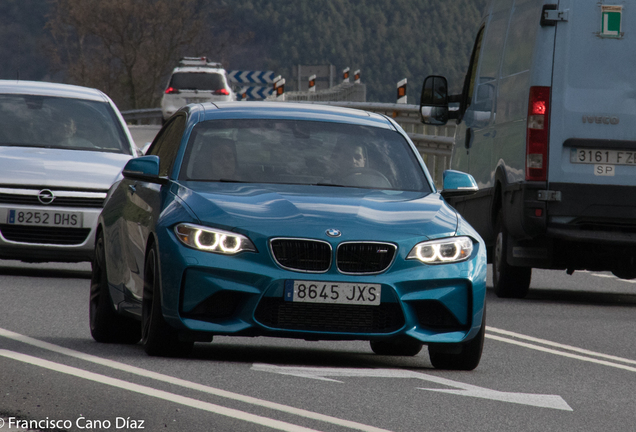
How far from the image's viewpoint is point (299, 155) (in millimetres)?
8508

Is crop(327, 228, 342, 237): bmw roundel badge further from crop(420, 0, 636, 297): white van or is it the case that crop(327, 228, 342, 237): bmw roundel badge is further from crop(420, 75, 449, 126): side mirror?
crop(420, 75, 449, 126): side mirror

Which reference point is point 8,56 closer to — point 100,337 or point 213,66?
point 213,66

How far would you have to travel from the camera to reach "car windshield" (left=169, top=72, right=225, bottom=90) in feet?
133

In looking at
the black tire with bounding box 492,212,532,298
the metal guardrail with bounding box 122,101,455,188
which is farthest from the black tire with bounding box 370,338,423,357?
the metal guardrail with bounding box 122,101,455,188

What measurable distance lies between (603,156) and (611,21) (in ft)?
3.65

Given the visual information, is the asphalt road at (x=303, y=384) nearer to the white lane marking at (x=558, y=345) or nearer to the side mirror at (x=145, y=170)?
the white lane marking at (x=558, y=345)

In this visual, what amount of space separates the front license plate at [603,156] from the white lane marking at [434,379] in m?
4.58

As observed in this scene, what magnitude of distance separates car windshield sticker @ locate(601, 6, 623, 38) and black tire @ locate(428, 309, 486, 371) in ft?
15.7

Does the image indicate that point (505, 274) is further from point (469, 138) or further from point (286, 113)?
point (286, 113)

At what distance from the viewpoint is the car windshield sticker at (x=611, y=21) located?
12031 mm

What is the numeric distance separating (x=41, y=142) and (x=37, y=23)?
110 meters

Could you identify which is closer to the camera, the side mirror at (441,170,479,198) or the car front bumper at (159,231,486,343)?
the car front bumper at (159,231,486,343)

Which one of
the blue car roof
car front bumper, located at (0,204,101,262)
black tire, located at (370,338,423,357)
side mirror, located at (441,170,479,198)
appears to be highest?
the blue car roof

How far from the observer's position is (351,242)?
293 inches
